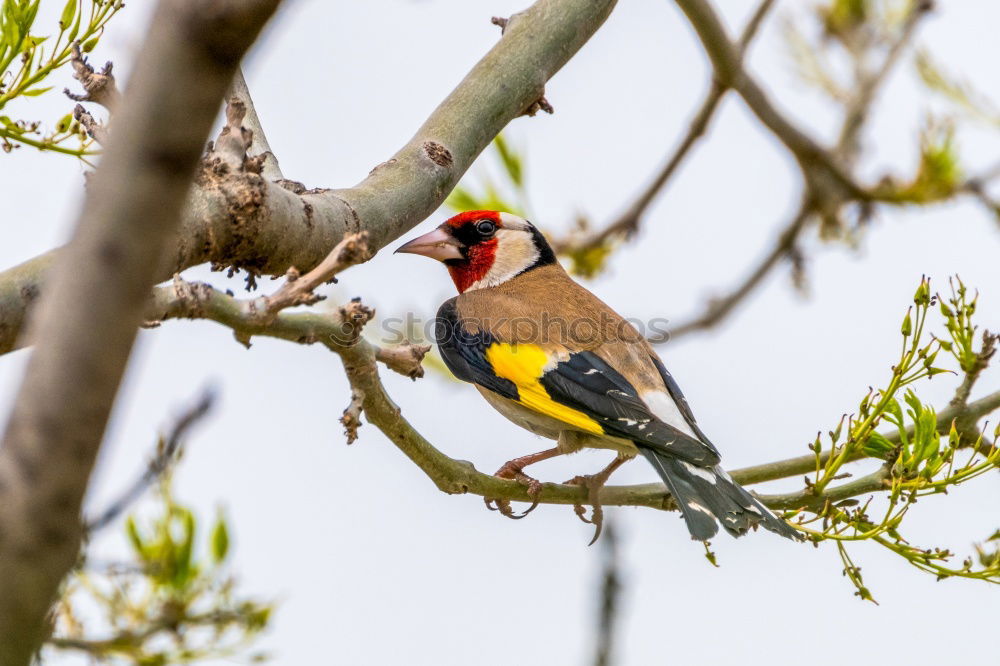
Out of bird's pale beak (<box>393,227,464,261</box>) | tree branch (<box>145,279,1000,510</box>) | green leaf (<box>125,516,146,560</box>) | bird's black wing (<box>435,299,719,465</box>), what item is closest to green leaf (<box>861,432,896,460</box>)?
tree branch (<box>145,279,1000,510</box>)

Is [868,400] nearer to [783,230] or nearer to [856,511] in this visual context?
[856,511]

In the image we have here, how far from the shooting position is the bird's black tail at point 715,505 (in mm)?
2918

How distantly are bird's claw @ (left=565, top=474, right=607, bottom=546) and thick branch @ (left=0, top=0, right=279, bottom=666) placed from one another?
225 cm

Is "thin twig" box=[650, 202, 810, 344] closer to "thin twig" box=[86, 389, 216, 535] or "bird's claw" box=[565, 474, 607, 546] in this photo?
"bird's claw" box=[565, 474, 607, 546]

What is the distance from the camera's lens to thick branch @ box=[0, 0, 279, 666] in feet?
2.68

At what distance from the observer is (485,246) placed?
5.19m

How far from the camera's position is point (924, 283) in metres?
2.58

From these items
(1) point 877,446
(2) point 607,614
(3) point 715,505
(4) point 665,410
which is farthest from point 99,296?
(4) point 665,410

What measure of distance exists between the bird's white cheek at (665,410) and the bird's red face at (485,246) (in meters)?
1.30

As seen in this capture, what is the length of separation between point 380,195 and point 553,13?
2.75ft

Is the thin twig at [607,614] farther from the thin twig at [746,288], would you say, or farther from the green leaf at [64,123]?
the thin twig at [746,288]

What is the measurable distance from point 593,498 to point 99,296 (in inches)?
93.3

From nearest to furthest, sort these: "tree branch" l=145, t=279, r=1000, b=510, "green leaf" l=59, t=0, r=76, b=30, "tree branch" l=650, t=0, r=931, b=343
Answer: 1. "tree branch" l=145, t=279, r=1000, b=510
2. "green leaf" l=59, t=0, r=76, b=30
3. "tree branch" l=650, t=0, r=931, b=343

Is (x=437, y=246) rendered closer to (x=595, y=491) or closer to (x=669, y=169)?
(x=669, y=169)
